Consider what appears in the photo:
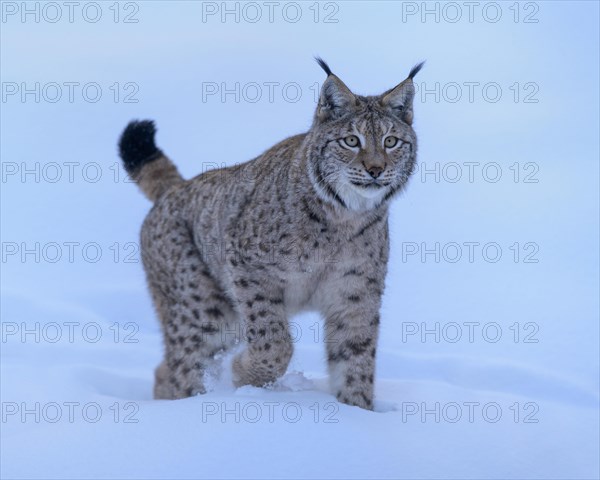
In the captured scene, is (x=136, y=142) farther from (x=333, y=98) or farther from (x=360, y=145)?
(x=360, y=145)

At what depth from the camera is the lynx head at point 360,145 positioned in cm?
526

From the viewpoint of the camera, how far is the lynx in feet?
17.7

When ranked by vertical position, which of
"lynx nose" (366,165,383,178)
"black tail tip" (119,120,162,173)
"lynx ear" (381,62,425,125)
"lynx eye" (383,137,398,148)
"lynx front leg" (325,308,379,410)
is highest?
"lynx ear" (381,62,425,125)

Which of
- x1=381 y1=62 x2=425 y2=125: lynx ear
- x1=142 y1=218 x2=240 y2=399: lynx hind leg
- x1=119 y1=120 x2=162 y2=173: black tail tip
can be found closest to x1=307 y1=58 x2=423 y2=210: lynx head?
x1=381 y1=62 x2=425 y2=125: lynx ear

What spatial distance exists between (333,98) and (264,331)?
127 cm

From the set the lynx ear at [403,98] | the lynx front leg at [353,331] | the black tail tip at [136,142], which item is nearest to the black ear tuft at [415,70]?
the lynx ear at [403,98]

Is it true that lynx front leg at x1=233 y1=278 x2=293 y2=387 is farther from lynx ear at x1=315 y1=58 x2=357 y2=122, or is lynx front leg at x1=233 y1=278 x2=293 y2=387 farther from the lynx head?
lynx ear at x1=315 y1=58 x2=357 y2=122

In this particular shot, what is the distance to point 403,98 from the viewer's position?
559 centimetres

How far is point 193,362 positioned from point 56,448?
4.57 feet

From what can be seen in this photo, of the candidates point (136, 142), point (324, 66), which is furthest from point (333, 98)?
point (136, 142)

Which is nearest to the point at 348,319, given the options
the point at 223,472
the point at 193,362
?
the point at 193,362

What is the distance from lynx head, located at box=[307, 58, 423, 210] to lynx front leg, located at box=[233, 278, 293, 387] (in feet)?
2.11

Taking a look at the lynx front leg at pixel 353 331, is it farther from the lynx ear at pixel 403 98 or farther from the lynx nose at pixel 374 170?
the lynx ear at pixel 403 98

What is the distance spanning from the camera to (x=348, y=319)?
570 cm
